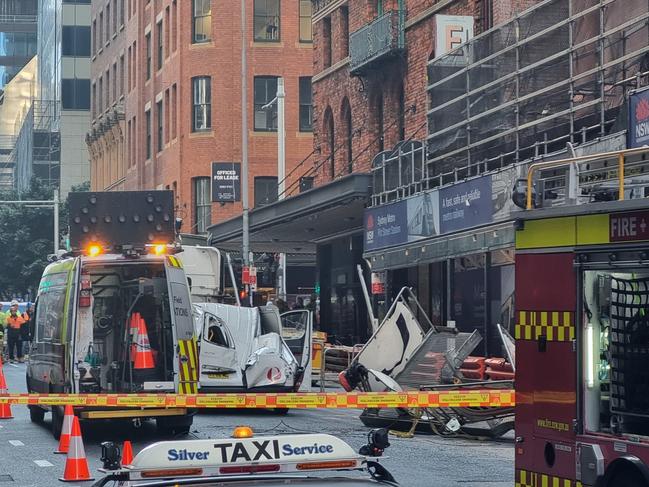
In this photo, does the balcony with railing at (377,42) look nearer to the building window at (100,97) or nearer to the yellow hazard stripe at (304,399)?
the yellow hazard stripe at (304,399)

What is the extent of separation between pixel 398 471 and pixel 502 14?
1802cm

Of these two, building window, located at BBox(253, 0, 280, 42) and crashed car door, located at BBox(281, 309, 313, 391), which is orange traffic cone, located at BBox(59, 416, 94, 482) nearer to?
crashed car door, located at BBox(281, 309, 313, 391)

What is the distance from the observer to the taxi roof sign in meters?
5.28

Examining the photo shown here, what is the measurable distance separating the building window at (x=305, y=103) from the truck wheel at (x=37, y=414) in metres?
40.9

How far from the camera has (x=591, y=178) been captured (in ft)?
33.2

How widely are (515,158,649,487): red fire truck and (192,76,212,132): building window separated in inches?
1961

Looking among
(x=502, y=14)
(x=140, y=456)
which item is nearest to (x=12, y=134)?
(x=502, y=14)

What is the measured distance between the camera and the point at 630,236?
916 cm

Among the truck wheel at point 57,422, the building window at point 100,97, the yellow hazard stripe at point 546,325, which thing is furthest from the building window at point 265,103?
the yellow hazard stripe at point 546,325

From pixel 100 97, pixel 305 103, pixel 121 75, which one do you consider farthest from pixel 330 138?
pixel 100 97

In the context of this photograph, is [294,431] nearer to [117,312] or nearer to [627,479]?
[117,312]

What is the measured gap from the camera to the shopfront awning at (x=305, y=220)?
34219mm

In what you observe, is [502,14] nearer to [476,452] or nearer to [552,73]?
[552,73]

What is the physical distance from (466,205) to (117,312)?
10.5 meters
